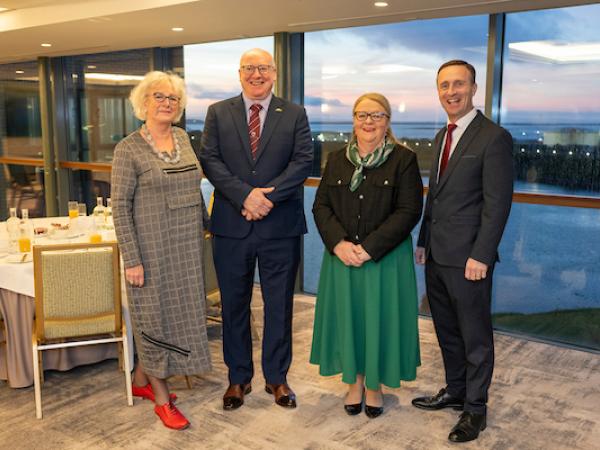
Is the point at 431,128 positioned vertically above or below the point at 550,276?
above

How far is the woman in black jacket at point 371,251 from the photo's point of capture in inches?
120

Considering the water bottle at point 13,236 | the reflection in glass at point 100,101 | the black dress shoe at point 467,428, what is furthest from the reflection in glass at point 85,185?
the black dress shoe at point 467,428

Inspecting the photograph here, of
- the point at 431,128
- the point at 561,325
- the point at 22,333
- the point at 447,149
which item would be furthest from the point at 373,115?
the point at 561,325

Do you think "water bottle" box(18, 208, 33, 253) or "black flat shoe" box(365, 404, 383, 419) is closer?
"black flat shoe" box(365, 404, 383, 419)

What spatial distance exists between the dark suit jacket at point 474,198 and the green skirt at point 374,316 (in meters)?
0.25

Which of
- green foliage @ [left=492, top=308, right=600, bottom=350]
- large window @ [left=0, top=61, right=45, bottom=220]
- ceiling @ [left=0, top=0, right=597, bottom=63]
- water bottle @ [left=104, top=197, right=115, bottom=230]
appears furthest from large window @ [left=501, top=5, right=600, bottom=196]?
large window @ [left=0, top=61, right=45, bottom=220]

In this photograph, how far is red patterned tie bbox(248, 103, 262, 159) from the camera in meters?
3.21

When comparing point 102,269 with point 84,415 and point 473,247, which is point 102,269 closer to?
point 84,415

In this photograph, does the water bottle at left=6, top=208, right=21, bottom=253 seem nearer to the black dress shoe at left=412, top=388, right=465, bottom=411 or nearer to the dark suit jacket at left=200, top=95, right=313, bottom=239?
the dark suit jacket at left=200, top=95, right=313, bottom=239

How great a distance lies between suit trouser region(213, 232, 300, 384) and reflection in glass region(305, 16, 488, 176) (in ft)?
6.08

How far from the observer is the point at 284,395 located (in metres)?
3.42

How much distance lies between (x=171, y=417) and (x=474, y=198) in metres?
1.88

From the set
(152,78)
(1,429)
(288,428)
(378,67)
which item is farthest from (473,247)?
(378,67)

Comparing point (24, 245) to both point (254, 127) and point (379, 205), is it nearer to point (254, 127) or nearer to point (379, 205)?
point (254, 127)
